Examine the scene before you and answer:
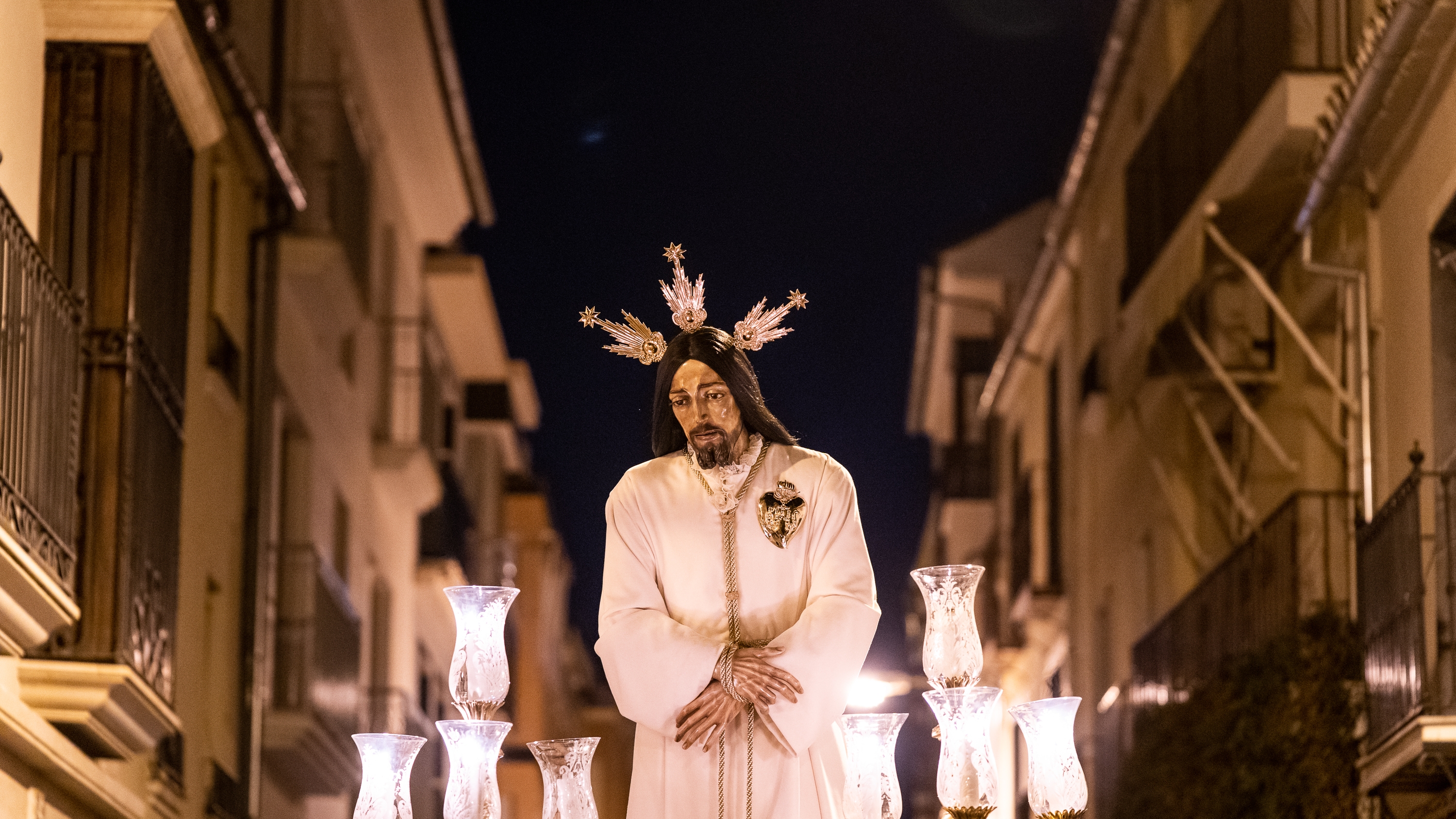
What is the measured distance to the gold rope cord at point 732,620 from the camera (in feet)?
21.9

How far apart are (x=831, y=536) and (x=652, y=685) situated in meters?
0.68

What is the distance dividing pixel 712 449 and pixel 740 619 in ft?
1.52

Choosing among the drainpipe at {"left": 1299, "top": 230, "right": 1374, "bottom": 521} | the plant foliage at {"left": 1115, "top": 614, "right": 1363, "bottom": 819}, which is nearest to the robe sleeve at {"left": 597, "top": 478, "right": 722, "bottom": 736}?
the plant foliage at {"left": 1115, "top": 614, "right": 1363, "bottom": 819}

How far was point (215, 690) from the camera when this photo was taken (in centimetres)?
1542

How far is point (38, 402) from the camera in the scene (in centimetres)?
1019

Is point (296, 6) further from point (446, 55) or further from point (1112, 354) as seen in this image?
point (1112, 354)

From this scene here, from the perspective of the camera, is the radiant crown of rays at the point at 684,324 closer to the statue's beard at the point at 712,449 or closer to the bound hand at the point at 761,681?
the statue's beard at the point at 712,449

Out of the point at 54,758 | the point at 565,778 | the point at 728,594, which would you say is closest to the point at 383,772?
the point at 565,778

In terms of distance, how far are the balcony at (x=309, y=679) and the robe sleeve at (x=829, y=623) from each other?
993cm

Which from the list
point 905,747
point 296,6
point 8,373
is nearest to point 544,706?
point 905,747

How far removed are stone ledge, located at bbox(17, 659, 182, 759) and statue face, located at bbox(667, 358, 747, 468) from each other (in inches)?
184

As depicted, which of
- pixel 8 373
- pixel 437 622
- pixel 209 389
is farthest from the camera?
pixel 437 622

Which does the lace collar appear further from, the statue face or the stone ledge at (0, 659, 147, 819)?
the stone ledge at (0, 659, 147, 819)

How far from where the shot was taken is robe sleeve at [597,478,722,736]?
6562 mm
